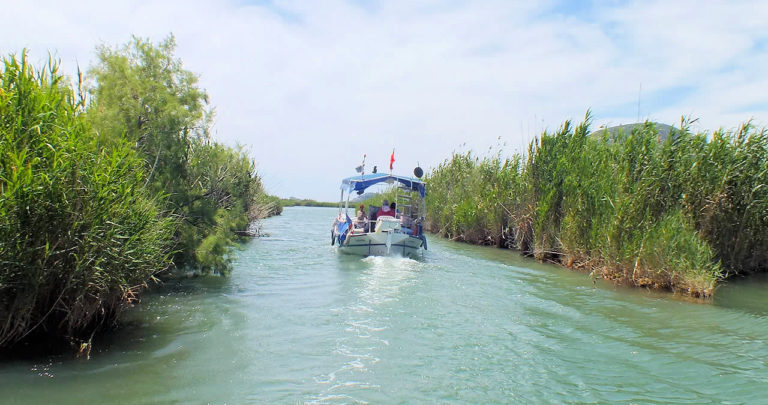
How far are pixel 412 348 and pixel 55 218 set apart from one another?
15.5ft

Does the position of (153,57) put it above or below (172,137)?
above

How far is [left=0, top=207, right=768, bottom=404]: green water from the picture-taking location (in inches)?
208

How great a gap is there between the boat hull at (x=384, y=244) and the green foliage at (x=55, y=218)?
9772 mm

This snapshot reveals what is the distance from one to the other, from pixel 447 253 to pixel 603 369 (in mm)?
12379

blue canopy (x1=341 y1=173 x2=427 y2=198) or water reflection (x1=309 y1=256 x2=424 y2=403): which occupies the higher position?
blue canopy (x1=341 y1=173 x2=427 y2=198)

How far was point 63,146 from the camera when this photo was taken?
5.12m

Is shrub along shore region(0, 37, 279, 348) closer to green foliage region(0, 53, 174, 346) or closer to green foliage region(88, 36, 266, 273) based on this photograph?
green foliage region(0, 53, 174, 346)

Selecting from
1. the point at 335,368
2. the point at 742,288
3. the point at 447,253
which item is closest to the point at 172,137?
the point at 335,368

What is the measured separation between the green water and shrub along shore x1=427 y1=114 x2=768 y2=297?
79 centimetres

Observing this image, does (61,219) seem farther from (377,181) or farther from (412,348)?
(377,181)

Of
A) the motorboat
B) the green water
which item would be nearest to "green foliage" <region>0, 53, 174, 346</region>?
the green water

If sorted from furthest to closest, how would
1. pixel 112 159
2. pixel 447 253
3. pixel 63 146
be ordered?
pixel 447 253, pixel 112 159, pixel 63 146

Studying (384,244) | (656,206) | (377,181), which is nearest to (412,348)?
(656,206)

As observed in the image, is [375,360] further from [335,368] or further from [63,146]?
[63,146]
